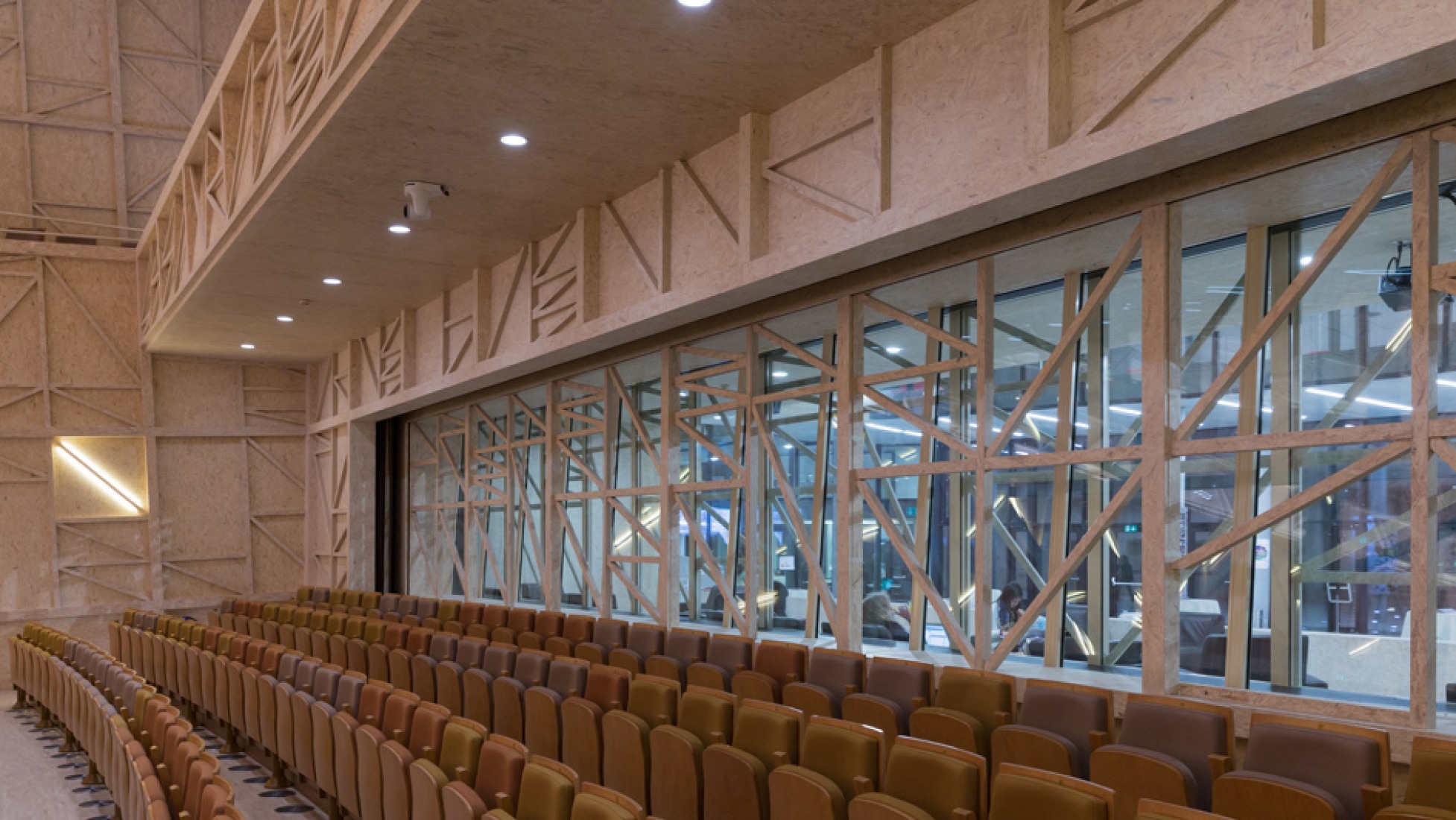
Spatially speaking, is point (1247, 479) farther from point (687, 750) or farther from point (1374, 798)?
point (687, 750)

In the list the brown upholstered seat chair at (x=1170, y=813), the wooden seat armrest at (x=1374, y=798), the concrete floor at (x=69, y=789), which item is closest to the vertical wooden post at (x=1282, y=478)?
the wooden seat armrest at (x=1374, y=798)

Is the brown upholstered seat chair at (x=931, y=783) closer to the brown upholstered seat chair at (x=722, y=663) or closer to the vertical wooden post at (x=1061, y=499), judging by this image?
the brown upholstered seat chair at (x=722, y=663)

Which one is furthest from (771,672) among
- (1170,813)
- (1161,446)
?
(1170,813)

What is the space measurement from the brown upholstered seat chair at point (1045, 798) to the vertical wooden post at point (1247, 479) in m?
3.12

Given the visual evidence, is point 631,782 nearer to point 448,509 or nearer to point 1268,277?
point 1268,277

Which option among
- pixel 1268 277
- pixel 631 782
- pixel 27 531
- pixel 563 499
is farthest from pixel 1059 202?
pixel 27 531

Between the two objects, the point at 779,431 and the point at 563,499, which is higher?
the point at 779,431

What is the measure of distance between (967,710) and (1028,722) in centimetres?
42

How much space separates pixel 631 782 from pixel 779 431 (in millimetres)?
4915

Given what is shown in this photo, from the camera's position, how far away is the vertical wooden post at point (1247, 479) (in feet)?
18.8

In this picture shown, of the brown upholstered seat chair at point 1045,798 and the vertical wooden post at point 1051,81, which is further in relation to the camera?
the vertical wooden post at point 1051,81

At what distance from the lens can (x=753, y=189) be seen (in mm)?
6531

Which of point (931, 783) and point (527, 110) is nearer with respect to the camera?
point (931, 783)

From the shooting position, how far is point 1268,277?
572 cm
